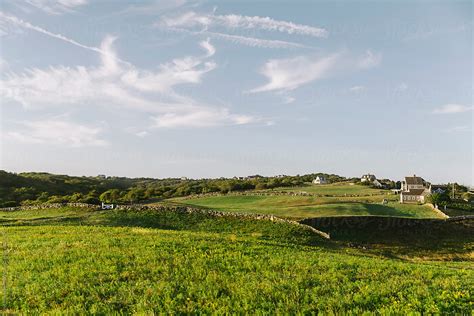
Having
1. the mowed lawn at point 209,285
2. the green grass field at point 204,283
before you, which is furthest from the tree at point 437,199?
the mowed lawn at point 209,285

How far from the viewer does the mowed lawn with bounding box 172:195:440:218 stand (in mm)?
57719

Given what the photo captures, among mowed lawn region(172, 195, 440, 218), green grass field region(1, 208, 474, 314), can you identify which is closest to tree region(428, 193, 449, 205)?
mowed lawn region(172, 195, 440, 218)

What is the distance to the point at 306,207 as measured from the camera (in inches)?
2450

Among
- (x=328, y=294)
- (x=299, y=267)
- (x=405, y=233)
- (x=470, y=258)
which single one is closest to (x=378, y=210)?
(x=405, y=233)

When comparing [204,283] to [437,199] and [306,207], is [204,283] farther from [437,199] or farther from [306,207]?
[437,199]

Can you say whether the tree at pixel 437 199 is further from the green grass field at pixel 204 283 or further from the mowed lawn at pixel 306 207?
the green grass field at pixel 204 283

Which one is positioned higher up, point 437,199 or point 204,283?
point 437,199

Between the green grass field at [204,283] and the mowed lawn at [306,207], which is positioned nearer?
the green grass field at [204,283]

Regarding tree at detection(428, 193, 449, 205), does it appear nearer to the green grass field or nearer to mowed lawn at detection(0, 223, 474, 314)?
the green grass field

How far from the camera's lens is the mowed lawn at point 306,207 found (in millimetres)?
57719

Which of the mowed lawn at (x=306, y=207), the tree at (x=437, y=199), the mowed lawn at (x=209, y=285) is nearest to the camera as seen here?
the mowed lawn at (x=209, y=285)

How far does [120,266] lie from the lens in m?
15.4

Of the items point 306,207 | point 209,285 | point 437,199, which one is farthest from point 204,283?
point 437,199

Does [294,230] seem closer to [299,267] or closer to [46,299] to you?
[299,267]
